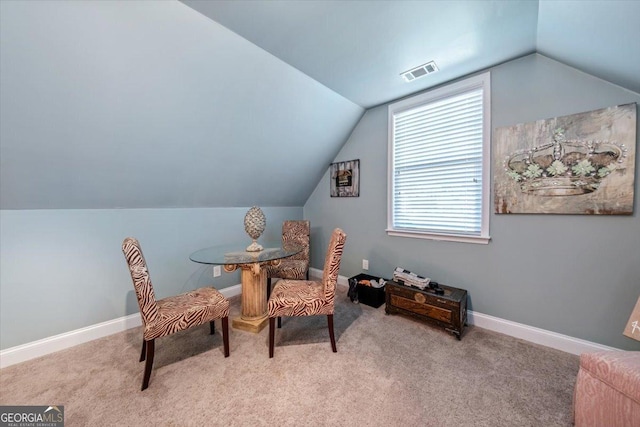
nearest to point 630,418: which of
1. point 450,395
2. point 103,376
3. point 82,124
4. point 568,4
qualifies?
point 450,395

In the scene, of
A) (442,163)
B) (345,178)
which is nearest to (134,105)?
(345,178)

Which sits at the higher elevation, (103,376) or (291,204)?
(291,204)

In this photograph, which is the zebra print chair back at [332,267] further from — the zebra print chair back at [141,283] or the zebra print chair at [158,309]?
the zebra print chair back at [141,283]

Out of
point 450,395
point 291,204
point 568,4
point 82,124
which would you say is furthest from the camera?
point 291,204

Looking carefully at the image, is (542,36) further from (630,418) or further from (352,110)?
(630,418)

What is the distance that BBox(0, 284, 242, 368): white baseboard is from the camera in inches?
68.4

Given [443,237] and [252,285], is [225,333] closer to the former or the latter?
[252,285]

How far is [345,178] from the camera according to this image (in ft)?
10.9

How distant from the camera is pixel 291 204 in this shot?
3.80 meters

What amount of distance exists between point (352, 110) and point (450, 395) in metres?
2.89

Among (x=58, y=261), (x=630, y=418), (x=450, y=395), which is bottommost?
(x=450, y=395)

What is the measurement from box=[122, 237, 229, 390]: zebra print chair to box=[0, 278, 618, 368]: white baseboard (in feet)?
2.22

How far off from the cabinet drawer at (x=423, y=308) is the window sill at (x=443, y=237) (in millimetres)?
710

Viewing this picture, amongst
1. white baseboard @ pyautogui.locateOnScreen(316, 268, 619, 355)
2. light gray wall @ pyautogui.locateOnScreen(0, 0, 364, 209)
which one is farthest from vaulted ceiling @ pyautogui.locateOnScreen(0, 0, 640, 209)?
white baseboard @ pyautogui.locateOnScreen(316, 268, 619, 355)
